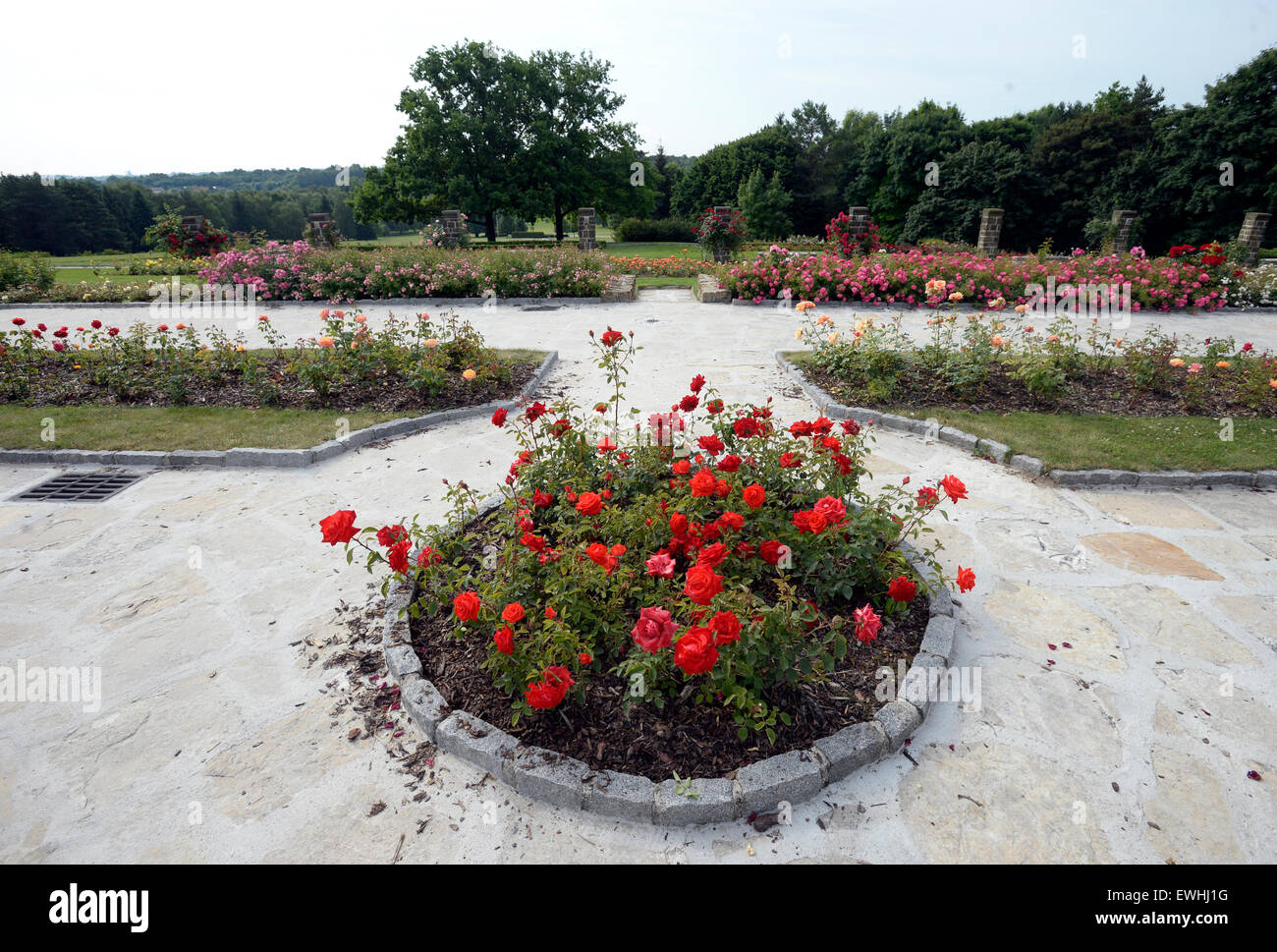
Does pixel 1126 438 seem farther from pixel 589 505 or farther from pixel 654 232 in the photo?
pixel 654 232

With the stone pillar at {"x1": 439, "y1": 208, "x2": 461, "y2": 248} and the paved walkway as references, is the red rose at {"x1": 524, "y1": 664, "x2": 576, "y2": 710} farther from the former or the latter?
the stone pillar at {"x1": 439, "y1": 208, "x2": 461, "y2": 248}

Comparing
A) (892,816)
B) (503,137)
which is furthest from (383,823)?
(503,137)

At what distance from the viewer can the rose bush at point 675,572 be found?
2.43 meters

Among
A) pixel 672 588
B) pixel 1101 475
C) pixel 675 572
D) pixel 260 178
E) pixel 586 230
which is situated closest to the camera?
pixel 672 588

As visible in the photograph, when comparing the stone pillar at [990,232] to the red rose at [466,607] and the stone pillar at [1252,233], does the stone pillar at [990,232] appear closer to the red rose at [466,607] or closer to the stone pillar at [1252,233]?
the stone pillar at [1252,233]

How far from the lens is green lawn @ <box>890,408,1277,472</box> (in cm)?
509

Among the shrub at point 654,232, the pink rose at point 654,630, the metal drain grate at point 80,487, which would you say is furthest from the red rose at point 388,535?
the shrub at point 654,232

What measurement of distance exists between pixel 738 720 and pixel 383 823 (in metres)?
1.39

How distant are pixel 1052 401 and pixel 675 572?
17.0 feet

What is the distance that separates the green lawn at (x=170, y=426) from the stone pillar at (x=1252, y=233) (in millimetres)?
20365

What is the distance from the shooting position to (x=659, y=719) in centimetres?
264

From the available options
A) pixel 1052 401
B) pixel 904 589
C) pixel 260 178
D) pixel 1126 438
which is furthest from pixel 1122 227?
pixel 260 178
